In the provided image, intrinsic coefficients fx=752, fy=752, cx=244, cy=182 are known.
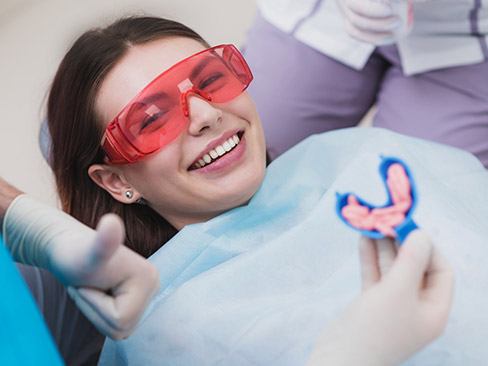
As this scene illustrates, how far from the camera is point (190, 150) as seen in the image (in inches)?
43.3

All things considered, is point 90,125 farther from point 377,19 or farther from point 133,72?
point 377,19

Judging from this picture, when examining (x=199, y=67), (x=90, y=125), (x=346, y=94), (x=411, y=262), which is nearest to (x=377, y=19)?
(x=346, y=94)

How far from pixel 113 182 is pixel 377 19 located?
22.2 inches

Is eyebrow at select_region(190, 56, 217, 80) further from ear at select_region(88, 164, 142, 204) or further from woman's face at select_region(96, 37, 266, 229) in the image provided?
ear at select_region(88, 164, 142, 204)

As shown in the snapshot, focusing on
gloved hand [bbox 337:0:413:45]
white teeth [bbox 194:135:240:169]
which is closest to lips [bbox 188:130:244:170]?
white teeth [bbox 194:135:240:169]

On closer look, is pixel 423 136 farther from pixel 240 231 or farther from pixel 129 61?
pixel 129 61

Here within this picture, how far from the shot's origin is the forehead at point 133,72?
109 centimetres

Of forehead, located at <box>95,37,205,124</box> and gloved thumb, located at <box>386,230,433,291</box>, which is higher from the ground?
forehead, located at <box>95,37,205,124</box>

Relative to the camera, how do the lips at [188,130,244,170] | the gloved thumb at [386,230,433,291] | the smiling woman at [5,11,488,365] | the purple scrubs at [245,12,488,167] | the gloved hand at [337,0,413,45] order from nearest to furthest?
the gloved thumb at [386,230,433,291] < the smiling woman at [5,11,488,365] < the lips at [188,130,244,170] < the gloved hand at [337,0,413,45] < the purple scrubs at [245,12,488,167]

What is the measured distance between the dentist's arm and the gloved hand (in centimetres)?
71

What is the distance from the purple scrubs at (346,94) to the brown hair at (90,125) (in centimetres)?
38

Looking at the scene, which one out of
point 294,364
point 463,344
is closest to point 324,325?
point 294,364

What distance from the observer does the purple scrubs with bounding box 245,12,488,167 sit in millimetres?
1475

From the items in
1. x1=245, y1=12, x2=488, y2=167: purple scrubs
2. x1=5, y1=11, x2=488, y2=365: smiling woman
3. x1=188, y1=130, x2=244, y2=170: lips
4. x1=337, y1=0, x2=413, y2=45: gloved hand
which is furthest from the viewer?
x1=245, y1=12, x2=488, y2=167: purple scrubs
